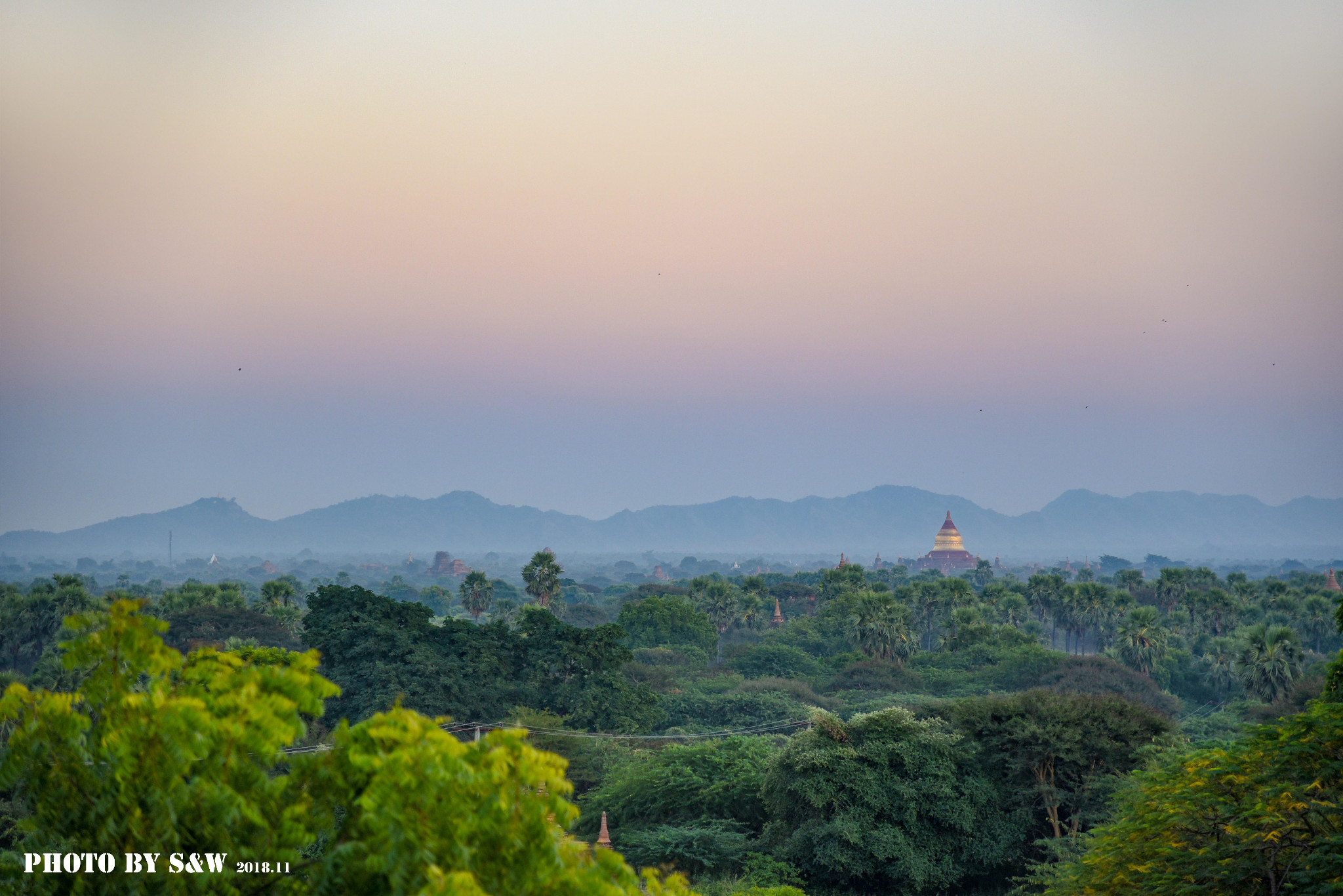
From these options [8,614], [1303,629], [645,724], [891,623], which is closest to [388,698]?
[645,724]

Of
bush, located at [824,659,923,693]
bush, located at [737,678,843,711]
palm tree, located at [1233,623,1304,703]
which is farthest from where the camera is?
bush, located at [824,659,923,693]

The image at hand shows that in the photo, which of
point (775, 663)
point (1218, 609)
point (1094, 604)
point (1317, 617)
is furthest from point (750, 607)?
point (1317, 617)

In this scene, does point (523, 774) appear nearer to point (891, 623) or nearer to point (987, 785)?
point (987, 785)

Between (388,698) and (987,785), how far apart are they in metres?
22.4

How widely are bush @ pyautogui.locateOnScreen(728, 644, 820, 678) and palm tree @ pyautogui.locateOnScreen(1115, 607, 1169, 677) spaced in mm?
18569

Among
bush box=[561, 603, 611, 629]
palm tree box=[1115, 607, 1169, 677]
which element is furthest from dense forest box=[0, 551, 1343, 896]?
bush box=[561, 603, 611, 629]

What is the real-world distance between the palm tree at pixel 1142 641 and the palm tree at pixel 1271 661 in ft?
41.1

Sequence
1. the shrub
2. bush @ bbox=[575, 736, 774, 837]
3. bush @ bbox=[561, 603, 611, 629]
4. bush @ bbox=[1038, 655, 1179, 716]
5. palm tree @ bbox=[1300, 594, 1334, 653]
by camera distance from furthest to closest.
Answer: bush @ bbox=[561, 603, 611, 629] → palm tree @ bbox=[1300, 594, 1334, 653] → the shrub → bush @ bbox=[1038, 655, 1179, 716] → bush @ bbox=[575, 736, 774, 837]

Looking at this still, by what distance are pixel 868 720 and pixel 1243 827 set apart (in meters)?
12.7

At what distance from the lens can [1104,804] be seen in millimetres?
23328

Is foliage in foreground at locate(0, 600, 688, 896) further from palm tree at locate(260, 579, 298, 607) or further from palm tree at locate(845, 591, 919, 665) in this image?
palm tree at locate(260, 579, 298, 607)

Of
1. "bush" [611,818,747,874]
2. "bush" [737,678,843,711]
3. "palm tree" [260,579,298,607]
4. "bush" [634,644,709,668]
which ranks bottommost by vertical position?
"bush" [634,644,709,668]

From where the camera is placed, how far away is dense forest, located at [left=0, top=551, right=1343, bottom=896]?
1292 centimetres

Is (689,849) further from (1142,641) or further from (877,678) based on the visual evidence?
(1142,641)
